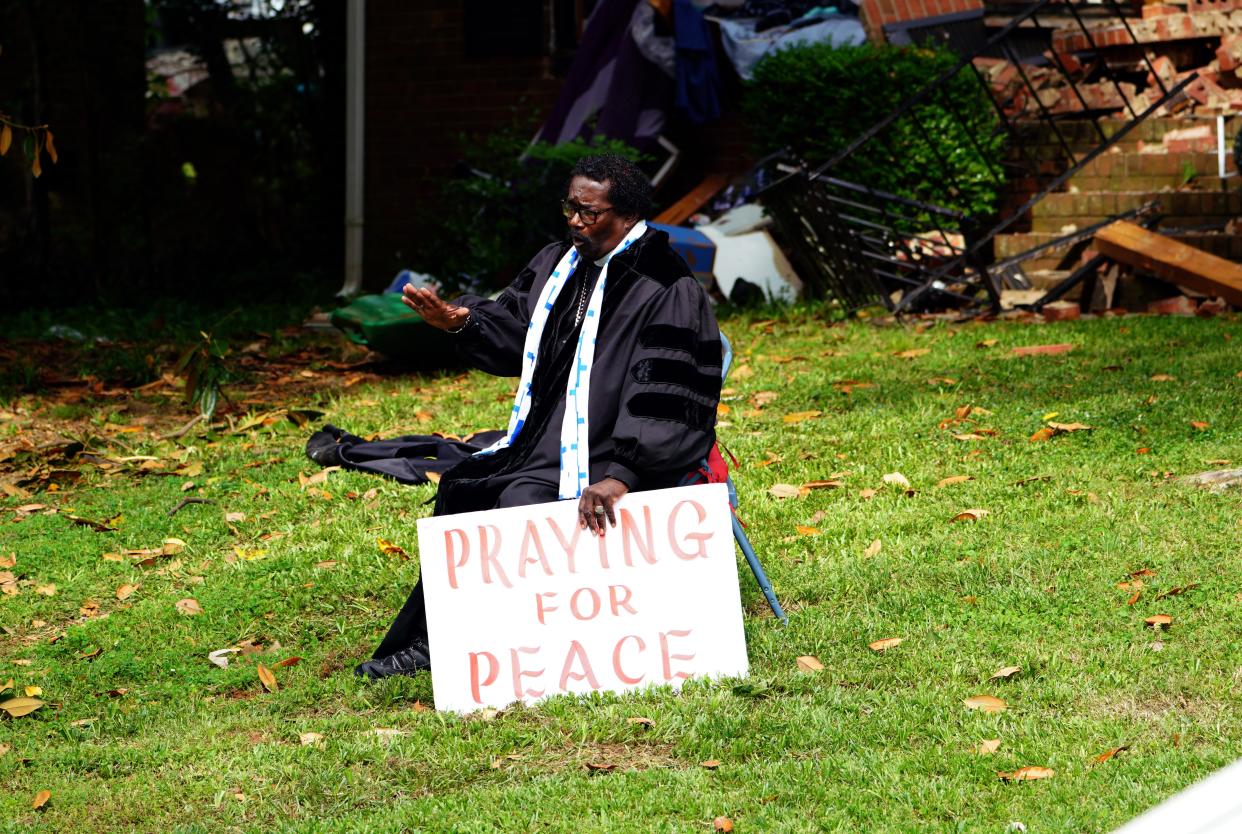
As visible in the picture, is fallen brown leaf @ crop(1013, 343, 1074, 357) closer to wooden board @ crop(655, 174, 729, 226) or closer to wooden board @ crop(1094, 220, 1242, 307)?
wooden board @ crop(1094, 220, 1242, 307)

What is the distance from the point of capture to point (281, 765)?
4.12m

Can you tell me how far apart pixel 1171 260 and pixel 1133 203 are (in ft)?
4.77

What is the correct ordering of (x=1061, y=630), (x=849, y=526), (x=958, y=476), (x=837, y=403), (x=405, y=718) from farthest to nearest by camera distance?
(x=837, y=403), (x=958, y=476), (x=849, y=526), (x=1061, y=630), (x=405, y=718)

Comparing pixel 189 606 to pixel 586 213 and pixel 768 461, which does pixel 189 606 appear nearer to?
pixel 586 213

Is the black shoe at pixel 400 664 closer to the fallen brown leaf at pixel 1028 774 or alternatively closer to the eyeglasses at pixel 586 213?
the eyeglasses at pixel 586 213

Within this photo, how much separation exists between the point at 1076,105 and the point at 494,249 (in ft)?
16.9

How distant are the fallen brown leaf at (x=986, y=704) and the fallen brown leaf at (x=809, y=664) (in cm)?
52

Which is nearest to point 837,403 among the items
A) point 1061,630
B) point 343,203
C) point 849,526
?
point 849,526

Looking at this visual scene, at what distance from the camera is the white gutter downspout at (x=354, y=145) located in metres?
14.5

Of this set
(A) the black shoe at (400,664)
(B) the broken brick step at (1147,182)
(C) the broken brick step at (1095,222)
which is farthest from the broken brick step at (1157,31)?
(A) the black shoe at (400,664)

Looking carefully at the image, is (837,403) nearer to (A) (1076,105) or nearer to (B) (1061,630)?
(B) (1061,630)

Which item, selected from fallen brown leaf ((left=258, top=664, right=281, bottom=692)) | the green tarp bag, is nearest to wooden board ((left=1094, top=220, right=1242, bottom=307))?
the green tarp bag

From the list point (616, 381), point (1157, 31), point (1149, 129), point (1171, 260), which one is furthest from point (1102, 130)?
point (616, 381)

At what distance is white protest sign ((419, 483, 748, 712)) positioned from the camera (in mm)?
4414
